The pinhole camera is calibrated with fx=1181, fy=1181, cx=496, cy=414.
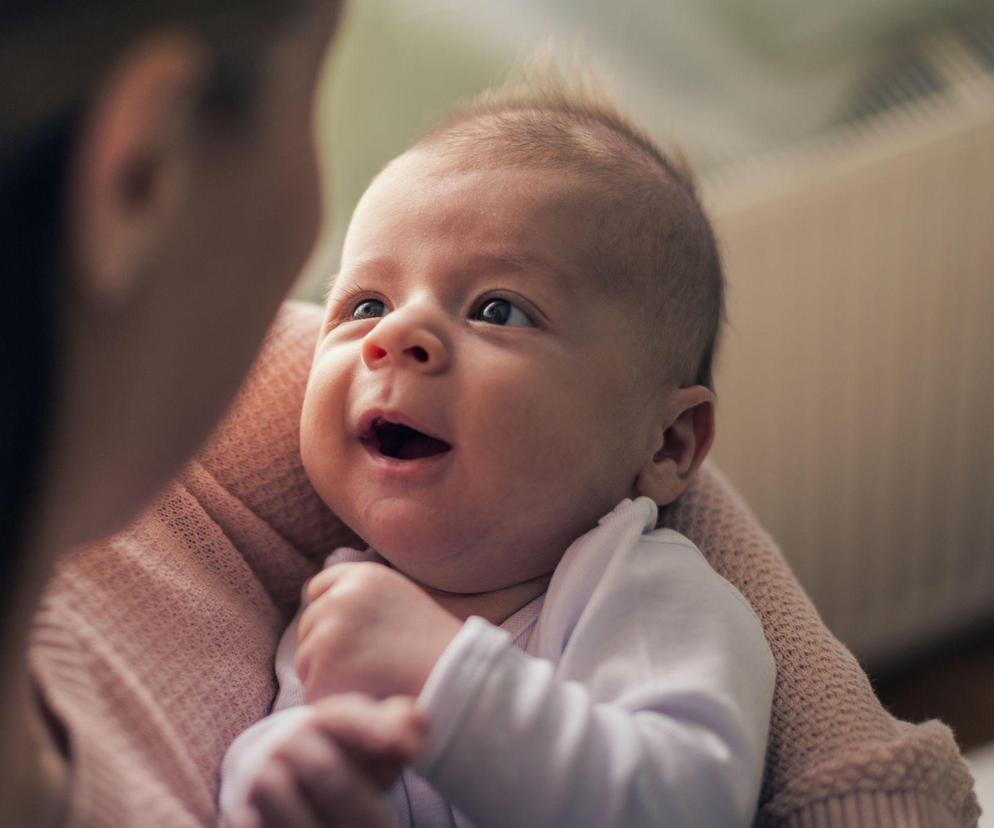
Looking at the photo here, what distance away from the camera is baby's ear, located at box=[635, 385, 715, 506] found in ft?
2.93

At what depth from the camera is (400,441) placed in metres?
0.85

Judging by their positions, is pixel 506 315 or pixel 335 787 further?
pixel 506 315

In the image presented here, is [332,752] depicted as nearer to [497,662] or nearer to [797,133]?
[497,662]

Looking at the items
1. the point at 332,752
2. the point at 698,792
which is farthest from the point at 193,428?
the point at 698,792

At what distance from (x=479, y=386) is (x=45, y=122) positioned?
46 cm

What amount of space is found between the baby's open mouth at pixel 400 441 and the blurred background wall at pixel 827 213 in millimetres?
802

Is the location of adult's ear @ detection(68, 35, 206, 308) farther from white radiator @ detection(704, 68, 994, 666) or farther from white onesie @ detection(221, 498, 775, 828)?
white radiator @ detection(704, 68, 994, 666)

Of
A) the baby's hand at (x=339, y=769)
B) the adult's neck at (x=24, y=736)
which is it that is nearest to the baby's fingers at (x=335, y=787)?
the baby's hand at (x=339, y=769)

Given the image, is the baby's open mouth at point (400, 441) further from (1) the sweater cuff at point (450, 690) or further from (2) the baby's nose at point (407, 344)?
(1) the sweater cuff at point (450, 690)

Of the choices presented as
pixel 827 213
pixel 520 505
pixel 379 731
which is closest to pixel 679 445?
pixel 520 505

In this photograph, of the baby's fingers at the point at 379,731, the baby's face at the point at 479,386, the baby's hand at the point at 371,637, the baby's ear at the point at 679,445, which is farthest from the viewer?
the baby's ear at the point at 679,445

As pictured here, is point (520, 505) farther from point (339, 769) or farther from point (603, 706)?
point (339, 769)

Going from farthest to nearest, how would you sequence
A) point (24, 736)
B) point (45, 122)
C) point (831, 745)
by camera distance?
point (831, 745), point (24, 736), point (45, 122)

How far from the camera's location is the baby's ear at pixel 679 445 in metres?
0.89
